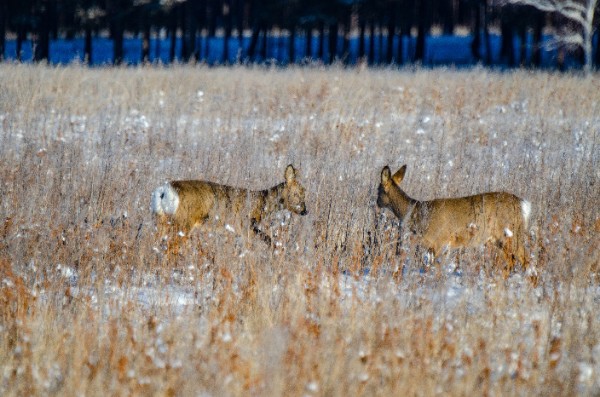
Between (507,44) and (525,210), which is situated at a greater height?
(507,44)

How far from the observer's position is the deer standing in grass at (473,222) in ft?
21.0

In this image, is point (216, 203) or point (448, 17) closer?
point (216, 203)

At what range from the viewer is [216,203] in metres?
7.05

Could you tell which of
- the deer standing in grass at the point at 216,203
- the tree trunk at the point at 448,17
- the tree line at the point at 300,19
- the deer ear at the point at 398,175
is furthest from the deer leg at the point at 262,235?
the tree trunk at the point at 448,17

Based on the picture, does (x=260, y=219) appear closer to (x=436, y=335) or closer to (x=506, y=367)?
(x=436, y=335)

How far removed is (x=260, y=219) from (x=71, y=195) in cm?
184

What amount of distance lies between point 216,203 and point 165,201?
1.60 feet

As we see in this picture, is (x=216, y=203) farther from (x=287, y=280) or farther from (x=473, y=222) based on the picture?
(x=473, y=222)

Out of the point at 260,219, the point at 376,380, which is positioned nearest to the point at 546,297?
the point at 376,380

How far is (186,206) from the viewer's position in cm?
692

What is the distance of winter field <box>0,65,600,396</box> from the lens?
379 centimetres

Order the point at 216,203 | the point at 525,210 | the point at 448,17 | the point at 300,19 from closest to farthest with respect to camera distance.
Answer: the point at 525,210 < the point at 216,203 < the point at 300,19 < the point at 448,17

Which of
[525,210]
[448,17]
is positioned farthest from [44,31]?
[525,210]

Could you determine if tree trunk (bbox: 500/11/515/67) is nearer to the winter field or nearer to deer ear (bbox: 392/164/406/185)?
the winter field
